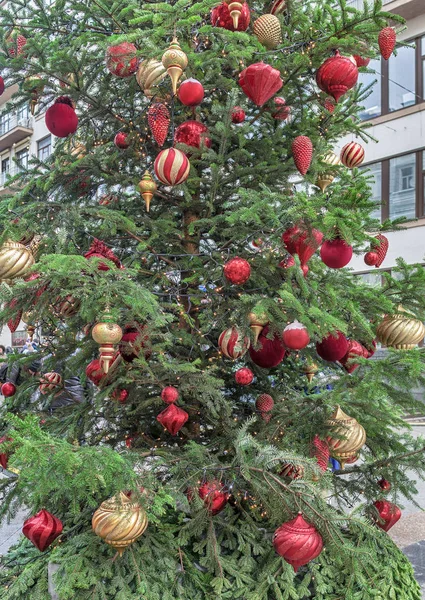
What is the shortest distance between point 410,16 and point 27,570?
16520mm

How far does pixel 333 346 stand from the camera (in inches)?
122

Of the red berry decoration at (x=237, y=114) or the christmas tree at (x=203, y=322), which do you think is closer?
the christmas tree at (x=203, y=322)

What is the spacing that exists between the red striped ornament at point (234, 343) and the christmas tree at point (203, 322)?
15 millimetres

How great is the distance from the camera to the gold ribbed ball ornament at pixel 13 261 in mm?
2725

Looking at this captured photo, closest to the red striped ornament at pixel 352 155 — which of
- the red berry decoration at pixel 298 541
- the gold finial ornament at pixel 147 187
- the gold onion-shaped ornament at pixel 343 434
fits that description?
the gold finial ornament at pixel 147 187

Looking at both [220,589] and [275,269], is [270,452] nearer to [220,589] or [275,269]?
[220,589]

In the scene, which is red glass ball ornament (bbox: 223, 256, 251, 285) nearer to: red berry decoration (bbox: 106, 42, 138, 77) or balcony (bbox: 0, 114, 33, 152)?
red berry decoration (bbox: 106, 42, 138, 77)

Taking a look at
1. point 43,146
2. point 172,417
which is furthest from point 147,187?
point 43,146

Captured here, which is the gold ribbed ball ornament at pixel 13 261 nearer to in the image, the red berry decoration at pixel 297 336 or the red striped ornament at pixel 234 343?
the red striped ornament at pixel 234 343

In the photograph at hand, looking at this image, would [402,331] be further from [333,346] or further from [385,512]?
[385,512]

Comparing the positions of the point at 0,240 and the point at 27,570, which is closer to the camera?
the point at 0,240

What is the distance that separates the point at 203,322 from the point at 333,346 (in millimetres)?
949

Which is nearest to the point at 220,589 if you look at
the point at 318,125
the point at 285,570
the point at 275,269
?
the point at 285,570

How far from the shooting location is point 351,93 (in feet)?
13.7
